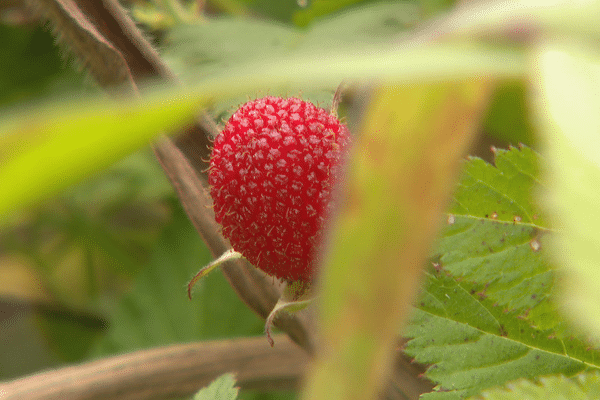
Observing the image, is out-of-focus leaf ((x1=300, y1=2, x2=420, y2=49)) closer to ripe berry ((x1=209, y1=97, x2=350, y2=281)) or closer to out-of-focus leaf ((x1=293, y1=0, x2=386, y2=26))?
out-of-focus leaf ((x1=293, y1=0, x2=386, y2=26))

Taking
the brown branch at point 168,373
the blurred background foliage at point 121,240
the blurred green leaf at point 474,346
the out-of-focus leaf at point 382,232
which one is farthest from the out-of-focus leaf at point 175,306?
the out-of-focus leaf at point 382,232

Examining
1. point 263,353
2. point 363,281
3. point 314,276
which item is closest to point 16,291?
point 263,353

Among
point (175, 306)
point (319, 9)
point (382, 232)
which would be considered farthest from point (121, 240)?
point (382, 232)

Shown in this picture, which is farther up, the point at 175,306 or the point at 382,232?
the point at 382,232

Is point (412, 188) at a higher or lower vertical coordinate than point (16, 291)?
higher

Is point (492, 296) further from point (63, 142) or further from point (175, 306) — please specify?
point (175, 306)

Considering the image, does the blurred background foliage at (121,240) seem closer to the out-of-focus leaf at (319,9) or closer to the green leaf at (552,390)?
the out-of-focus leaf at (319,9)

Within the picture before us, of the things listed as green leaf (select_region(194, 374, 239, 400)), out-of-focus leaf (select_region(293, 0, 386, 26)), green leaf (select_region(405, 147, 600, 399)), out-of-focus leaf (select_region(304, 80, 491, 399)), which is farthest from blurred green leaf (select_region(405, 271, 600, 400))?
out-of-focus leaf (select_region(293, 0, 386, 26))

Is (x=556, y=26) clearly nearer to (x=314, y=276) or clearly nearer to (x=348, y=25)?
(x=314, y=276)
